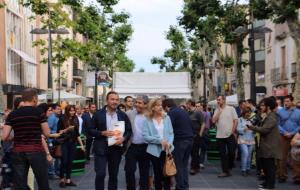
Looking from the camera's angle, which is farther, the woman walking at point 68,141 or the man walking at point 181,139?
the woman walking at point 68,141

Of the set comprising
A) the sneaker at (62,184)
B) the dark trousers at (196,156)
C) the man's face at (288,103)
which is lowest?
the sneaker at (62,184)

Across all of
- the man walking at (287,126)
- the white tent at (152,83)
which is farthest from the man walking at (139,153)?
the white tent at (152,83)

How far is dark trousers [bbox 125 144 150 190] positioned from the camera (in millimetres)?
11266

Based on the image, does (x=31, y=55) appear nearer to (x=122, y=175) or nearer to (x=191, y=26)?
(x=191, y=26)

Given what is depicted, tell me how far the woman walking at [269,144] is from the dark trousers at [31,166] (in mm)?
5130

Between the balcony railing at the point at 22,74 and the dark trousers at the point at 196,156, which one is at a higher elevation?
the balcony railing at the point at 22,74

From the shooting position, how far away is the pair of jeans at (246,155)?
1605cm

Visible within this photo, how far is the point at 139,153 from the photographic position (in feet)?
37.3

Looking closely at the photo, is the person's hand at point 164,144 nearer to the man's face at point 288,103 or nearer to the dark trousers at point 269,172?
the dark trousers at point 269,172

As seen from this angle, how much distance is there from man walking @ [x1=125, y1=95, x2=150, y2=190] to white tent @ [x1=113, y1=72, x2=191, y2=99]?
45.0ft

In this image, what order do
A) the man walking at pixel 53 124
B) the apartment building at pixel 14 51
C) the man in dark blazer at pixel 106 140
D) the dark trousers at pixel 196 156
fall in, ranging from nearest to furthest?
the man in dark blazer at pixel 106 140
the man walking at pixel 53 124
the dark trousers at pixel 196 156
the apartment building at pixel 14 51

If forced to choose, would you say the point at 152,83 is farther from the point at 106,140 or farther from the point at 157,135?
the point at 106,140

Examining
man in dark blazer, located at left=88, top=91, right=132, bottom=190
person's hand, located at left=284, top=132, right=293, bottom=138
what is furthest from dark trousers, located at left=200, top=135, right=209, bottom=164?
man in dark blazer, located at left=88, top=91, right=132, bottom=190

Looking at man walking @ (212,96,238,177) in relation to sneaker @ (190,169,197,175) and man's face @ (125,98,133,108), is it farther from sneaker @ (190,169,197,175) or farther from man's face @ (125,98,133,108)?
man's face @ (125,98,133,108)
